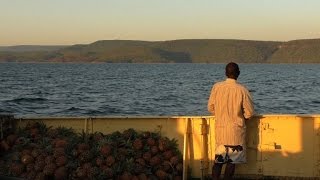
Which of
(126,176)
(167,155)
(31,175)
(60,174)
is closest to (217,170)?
(167,155)

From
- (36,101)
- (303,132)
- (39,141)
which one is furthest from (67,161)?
(36,101)

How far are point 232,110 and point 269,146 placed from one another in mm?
1217

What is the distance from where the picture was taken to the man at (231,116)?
725 cm

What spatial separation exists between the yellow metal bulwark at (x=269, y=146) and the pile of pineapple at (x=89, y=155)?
303 millimetres

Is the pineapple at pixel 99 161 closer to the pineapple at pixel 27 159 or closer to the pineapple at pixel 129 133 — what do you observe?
the pineapple at pixel 129 133

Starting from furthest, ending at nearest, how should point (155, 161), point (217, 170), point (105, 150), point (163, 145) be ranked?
1. point (163, 145)
2. point (155, 161)
3. point (105, 150)
4. point (217, 170)

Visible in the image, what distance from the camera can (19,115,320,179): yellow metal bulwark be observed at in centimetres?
802

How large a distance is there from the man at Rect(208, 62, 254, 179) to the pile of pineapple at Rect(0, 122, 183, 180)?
1.03 m

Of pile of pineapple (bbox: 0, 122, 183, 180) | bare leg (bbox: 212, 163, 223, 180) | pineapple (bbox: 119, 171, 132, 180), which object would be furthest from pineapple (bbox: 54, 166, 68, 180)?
bare leg (bbox: 212, 163, 223, 180)

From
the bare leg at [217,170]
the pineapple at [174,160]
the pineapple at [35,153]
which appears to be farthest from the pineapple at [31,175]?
the bare leg at [217,170]

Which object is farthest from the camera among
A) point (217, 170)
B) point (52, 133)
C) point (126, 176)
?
point (52, 133)

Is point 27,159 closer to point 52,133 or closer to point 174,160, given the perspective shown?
point 52,133

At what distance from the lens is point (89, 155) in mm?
7910

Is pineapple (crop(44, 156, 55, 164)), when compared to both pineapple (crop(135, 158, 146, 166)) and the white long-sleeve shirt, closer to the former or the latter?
pineapple (crop(135, 158, 146, 166))
